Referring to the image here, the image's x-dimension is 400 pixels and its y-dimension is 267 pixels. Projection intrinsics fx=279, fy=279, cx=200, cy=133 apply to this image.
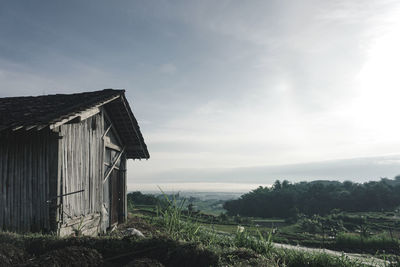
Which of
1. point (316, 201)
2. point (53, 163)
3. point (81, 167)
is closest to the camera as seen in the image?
point (53, 163)

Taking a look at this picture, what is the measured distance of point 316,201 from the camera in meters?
56.0

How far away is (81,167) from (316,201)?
186 feet

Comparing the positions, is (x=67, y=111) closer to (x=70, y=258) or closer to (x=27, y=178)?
(x=27, y=178)

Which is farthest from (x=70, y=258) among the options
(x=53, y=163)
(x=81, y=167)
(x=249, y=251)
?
(x=81, y=167)

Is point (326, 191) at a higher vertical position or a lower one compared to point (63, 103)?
lower

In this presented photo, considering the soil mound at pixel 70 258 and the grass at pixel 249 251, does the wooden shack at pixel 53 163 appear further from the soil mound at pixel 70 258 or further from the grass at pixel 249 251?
the soil mound at pixel 70 258

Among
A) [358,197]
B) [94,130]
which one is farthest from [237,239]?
[358,197]

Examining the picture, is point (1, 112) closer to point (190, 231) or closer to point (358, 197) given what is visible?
point (190, 231)

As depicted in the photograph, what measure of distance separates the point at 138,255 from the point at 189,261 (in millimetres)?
777

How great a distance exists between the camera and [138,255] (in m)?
3.79

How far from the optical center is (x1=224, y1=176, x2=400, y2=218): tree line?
Result: 52.9 metres

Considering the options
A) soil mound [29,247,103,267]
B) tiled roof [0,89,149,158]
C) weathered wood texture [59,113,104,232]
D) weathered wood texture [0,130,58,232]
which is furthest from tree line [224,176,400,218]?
soil mound [29,247,103,267]

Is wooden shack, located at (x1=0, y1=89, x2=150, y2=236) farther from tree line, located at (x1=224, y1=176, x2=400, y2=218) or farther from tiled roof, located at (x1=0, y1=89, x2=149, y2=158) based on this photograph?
tree line, located at (x1=224, y1=176, x2=400, y2=218)

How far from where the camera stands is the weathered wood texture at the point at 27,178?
607 cm
